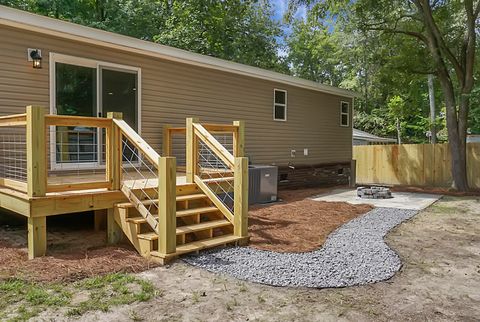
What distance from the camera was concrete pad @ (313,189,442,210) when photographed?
8.49m

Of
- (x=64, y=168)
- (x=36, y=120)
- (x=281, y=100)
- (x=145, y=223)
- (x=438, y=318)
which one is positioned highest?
(x=281, y=100)

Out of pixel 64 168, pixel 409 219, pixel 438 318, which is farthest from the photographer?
pixel 409 219

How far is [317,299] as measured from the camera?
3283 millimetres

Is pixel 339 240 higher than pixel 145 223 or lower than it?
lower

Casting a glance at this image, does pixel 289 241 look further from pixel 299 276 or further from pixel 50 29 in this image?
pixel 50 29

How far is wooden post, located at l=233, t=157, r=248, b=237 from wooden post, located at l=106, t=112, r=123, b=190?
4.55ft

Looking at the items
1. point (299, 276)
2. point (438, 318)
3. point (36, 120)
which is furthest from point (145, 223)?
point (438, 318)

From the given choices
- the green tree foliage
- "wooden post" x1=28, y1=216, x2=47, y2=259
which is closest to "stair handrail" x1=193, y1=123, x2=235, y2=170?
"wooden post" x1=28, y1=216, x2=47, y2=259

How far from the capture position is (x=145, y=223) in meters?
4.61

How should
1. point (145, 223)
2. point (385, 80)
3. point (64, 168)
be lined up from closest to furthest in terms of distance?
1. point (145, 223)
2. point (64, 168)
3. point (385, 80)

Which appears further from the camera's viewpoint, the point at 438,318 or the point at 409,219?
the point at 409,219

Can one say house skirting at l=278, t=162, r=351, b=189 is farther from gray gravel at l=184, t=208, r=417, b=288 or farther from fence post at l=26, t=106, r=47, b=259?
fence post at l=26, t=106, r=47, b=259

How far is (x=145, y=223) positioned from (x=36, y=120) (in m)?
1.57

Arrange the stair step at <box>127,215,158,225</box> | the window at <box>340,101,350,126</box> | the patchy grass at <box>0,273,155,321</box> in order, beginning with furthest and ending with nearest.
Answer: the window at <box>340,101,350,126</box> → the stair step at <box>127,215,158,225</box> → the patchy grass at <box>0,273,155,321</box>
